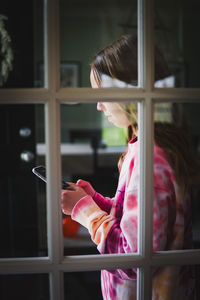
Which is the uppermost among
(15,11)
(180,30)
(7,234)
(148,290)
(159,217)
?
(180,30)

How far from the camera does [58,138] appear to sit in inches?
24.7

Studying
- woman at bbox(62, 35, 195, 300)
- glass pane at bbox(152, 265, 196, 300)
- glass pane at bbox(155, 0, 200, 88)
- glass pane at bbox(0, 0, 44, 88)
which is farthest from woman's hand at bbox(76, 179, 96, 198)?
glass pane at bbox(155, 0, 200, 88)

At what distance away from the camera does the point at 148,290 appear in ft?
2.23

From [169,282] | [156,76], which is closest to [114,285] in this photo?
[169,282]

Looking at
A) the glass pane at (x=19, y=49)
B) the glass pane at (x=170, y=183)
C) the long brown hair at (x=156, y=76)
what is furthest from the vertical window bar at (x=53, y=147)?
the glass pane at (x=19, y=49)

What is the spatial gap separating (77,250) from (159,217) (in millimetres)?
311

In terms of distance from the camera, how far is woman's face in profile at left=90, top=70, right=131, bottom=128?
25.9 inches

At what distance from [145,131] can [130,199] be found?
5.9 inches

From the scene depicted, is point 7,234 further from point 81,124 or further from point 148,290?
point 81,124

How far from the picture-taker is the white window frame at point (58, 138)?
608mm

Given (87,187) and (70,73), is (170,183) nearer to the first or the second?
(87,187)

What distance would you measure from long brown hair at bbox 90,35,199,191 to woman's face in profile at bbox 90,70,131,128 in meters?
0.01

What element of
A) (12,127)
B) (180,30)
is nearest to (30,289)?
(12,127)

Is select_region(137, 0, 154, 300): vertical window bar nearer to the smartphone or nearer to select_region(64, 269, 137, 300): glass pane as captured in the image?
select_region(64, 269, 137, 300): glass pane
